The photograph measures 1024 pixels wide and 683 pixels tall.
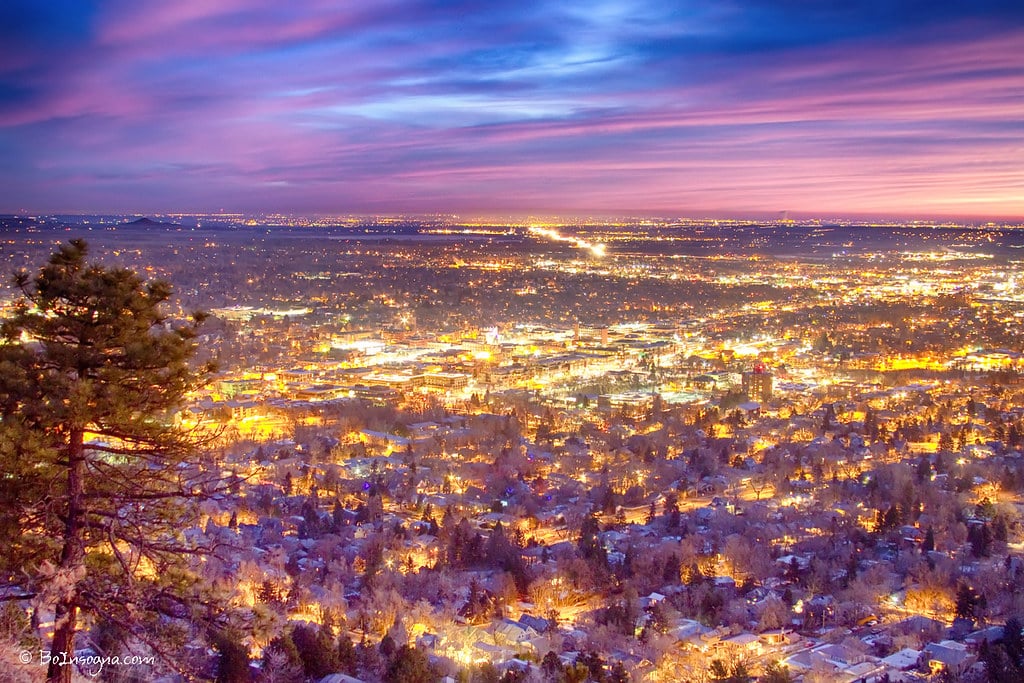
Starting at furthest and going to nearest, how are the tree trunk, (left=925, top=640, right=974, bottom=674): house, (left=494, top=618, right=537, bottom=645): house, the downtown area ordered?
(left=494, top=618, right=537, bottom=645): house, (left=925, top=640, right=974, bottom=674): house, the downtown area, the tree trunk

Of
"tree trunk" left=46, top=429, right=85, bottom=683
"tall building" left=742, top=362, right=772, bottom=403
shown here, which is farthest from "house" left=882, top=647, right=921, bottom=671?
"tall building" left=742, top=362, right=772, bottom=403

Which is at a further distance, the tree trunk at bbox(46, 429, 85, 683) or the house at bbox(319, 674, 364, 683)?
the house at bbox(319, 674, 364, 683)

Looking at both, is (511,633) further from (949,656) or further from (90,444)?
(90,444)

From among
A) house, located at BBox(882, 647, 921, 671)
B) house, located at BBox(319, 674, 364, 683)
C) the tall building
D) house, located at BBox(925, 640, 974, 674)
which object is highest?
the tall building

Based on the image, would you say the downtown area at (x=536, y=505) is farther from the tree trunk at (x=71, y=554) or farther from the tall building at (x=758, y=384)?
the tall building at (x=758, y=384)

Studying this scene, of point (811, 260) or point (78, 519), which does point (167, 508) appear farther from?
point (811, 260)

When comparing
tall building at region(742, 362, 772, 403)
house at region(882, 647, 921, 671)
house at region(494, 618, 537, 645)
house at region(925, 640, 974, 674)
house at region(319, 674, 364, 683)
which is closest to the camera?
house at region(319, 674, 364, 683)

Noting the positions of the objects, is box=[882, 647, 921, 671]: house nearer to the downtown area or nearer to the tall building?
the downtown area
